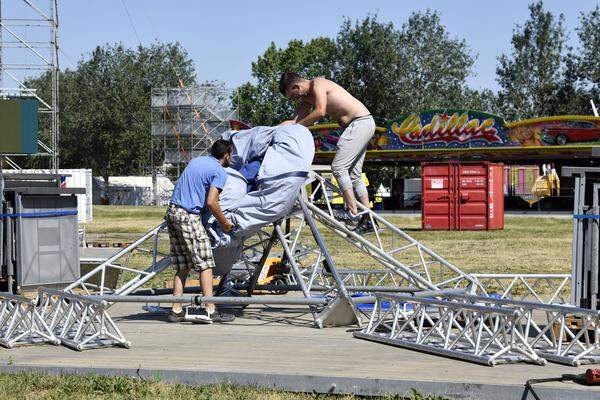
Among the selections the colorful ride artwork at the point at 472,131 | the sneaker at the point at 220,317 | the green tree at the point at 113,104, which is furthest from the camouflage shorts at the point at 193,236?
the green tree at the point at 113,104

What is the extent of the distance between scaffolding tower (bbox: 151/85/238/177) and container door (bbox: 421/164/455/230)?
4086 centimetres

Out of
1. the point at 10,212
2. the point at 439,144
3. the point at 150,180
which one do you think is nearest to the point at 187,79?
the point at 150,180

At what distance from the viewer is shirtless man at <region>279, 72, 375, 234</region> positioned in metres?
10.2

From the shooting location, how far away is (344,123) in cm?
1080

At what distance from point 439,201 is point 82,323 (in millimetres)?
24329

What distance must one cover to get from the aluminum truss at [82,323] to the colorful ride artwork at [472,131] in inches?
1495

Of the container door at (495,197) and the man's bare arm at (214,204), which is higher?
the man's bare arm at (214,204)

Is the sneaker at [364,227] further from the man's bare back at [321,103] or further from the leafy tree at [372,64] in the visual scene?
the leafy tree at [372,64]

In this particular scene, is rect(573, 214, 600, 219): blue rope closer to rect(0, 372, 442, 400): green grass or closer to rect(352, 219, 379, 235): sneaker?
rect(352, 219, 379, 235): sneaker

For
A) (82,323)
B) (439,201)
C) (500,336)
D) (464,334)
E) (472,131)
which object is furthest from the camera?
(472,131)

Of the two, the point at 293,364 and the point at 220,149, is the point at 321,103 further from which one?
the point at 293,364

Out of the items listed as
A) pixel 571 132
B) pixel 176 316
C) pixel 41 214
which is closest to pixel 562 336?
pixel 176 316

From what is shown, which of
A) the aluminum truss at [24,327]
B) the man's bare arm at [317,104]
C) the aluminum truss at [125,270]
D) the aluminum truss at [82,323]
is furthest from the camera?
the man's bare arm at [317,104]

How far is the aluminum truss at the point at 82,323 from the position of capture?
7988 millimetres
